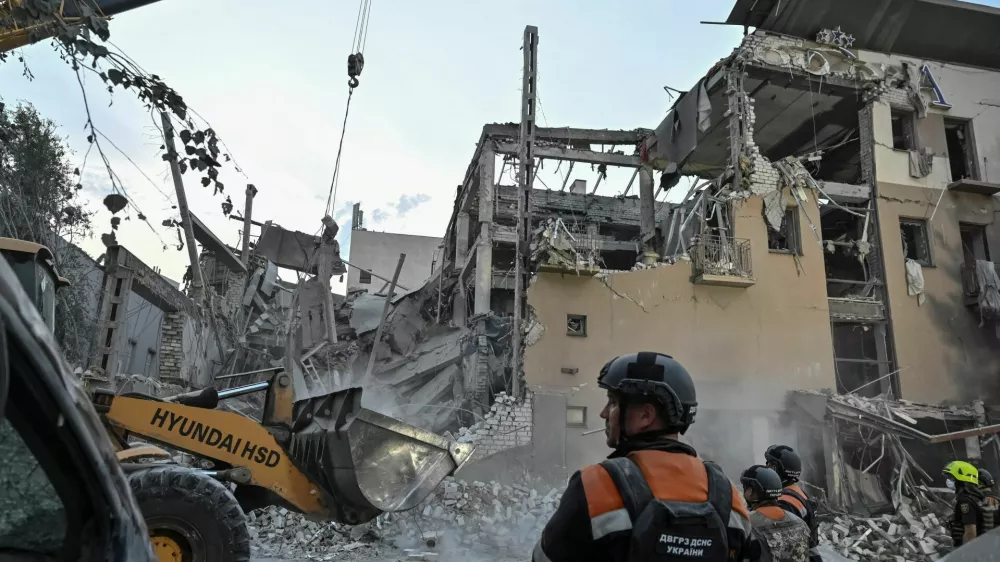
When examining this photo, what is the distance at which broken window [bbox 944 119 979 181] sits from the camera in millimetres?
17906

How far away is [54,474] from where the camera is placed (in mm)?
1206

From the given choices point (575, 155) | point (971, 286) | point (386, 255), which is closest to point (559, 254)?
point (575, 155)

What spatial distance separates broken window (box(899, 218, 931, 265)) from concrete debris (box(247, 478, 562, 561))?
39.6ft

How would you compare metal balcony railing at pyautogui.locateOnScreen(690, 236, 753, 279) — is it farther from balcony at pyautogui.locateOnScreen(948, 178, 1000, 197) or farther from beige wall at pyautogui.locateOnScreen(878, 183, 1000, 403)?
balcony at pyautogui.locateOnScreen(948, 178, 1000, 197)

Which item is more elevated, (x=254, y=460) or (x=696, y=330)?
(x=696, y=330)

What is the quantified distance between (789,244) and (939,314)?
14.4 ft

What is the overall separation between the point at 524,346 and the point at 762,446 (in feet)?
18.5

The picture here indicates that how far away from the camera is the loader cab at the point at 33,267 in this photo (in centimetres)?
416

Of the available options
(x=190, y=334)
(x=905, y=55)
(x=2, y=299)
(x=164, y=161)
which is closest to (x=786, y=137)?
(x=905, y=55)

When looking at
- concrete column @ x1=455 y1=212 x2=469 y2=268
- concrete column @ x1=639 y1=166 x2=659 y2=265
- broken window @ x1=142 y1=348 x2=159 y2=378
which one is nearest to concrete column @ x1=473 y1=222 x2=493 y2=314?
concrete column @ x1=455 y1=212 x2=469 y2=268

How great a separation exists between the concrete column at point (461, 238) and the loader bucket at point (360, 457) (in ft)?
53.6

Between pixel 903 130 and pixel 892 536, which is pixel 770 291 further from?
pixel 903 130

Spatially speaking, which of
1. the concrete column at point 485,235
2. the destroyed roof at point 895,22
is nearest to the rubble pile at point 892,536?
the concrete column at point 485,235

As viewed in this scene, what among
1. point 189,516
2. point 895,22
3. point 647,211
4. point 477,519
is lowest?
point 477,519
